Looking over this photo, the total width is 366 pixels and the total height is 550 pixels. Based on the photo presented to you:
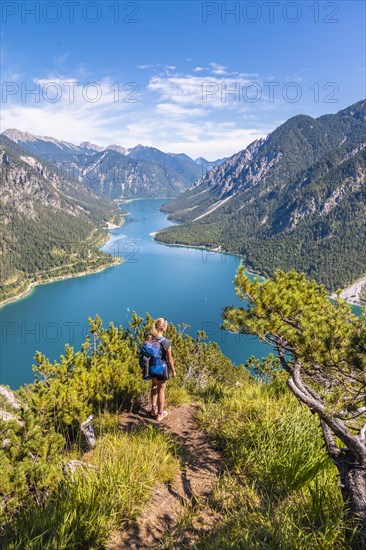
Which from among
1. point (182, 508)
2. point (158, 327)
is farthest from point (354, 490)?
point (158, 327)

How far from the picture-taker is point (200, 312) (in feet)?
375

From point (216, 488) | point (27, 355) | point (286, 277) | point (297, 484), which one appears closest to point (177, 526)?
point (216, 488)

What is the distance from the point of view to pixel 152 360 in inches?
277

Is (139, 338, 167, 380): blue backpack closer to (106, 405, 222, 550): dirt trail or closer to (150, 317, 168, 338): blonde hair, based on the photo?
(150, 317, 168, 338): blonde hair

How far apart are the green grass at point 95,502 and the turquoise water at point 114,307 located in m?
70.2

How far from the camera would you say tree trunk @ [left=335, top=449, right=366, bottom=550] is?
3080mm

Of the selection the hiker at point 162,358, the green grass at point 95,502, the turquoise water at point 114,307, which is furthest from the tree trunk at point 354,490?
the turquoise water at point 114,307

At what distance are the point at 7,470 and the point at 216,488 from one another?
2.85 metres

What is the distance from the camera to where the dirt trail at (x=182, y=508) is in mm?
3729

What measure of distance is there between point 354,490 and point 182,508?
81.8 inches

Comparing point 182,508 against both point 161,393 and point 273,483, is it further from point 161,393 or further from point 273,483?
point 161,393

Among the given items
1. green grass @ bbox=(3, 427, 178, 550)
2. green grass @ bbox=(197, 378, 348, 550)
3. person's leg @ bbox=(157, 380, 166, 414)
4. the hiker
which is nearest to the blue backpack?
the hiker

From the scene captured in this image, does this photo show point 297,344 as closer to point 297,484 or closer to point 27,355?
point 297,484

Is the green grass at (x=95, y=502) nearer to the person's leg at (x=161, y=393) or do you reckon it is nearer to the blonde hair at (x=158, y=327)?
the person's leg at (x=161, y=393)
